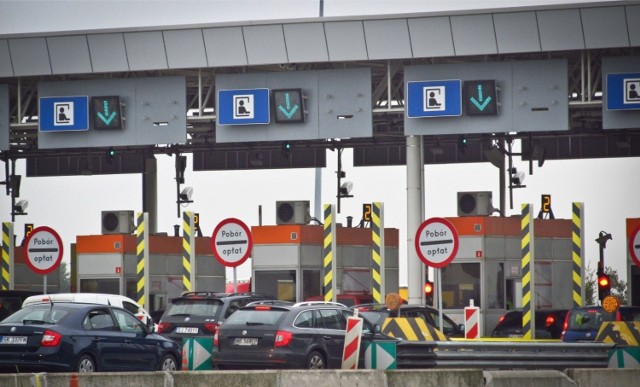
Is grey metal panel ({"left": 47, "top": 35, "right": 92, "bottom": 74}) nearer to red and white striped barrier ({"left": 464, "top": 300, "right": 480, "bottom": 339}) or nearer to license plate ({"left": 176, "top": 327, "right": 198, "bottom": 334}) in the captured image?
license plate ({"left": 176, "top": 327, "right": 198, "bottom": 334})

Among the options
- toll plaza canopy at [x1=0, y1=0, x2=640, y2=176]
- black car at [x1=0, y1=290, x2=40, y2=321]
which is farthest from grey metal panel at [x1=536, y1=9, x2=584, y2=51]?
black car at [x1=0, y1=290, x2=40, y2=321]

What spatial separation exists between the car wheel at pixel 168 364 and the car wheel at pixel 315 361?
7.65 ft

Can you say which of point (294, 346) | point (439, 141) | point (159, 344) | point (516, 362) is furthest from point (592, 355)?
point (439, 141)

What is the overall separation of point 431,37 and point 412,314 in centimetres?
641

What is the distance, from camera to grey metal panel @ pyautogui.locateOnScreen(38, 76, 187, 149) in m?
33.6

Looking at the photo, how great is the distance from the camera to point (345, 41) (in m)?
32.2

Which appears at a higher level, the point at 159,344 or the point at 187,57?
the point at 187,57

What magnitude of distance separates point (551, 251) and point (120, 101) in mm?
10537

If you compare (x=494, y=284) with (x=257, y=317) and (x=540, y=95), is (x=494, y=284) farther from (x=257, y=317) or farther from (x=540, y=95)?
(x=257, y=317)

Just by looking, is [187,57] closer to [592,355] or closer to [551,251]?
[551,251]

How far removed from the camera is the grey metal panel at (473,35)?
31.4 metres

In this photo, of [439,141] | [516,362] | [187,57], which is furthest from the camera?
[439,141]

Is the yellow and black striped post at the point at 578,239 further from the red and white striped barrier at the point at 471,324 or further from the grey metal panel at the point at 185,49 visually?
the grey metal panel at the point at 185,49

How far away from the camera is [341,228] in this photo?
3562 centimetres
